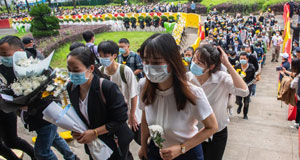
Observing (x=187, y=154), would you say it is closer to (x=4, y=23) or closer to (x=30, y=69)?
(x=30, y=69)

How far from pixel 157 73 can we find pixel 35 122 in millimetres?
1811

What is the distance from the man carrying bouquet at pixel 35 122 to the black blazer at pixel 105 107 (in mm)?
581

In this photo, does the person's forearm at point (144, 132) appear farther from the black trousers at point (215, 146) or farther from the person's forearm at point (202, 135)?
the black trousers at point (215, 146)

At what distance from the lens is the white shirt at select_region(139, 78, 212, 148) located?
1.59 metres

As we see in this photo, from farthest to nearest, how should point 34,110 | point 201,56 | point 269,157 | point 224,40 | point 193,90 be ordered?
point 224,40 < point 269,157 < point 34,110 < point 201,56 < point 193,90

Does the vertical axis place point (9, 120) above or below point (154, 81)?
below

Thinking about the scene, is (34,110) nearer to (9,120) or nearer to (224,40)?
(9,120)

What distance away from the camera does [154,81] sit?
1.65m

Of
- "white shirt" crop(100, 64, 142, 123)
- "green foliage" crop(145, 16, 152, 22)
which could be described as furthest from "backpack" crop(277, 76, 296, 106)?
"green foliage" crop(145, 16, 152, 22)

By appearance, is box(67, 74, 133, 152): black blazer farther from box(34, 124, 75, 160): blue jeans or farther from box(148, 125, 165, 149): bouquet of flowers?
box(34, 124, 75, 160): blue jeans

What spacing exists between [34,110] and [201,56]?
1822 millimetres

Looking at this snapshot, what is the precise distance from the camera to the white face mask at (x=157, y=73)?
1.58 meters

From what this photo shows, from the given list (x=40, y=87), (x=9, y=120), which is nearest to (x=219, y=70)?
(x=40, y=87)

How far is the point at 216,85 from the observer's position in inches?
93.8
